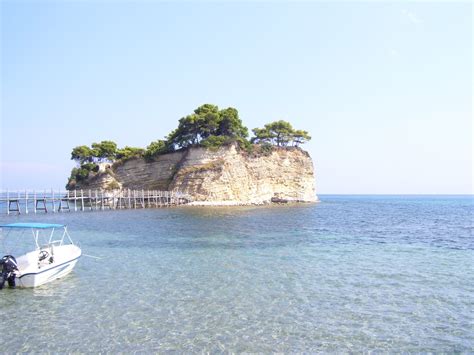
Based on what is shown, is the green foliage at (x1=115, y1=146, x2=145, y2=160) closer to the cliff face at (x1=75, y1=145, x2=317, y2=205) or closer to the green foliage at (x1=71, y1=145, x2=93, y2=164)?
the cliff face at (x1=75, y1=145, x2=317, y2=205)

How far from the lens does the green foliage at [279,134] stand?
8606 cm

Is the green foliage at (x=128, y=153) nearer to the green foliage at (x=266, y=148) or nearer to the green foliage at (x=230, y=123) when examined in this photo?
the green foliage at (x=230, y=123)

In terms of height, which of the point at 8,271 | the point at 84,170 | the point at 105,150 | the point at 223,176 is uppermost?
the point at 105,150

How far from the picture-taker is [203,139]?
73.9 meters

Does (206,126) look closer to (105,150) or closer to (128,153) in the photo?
(128,153)

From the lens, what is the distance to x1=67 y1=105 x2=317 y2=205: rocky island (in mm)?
70625

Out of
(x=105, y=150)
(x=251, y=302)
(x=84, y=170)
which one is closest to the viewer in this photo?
(x=251, y=302)

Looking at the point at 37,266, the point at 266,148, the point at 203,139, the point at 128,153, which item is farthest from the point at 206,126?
the point at 37,266

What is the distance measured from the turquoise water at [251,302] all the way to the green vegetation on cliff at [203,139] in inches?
2097

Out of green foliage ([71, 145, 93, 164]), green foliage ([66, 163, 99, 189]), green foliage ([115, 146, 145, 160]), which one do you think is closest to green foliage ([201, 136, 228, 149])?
green foliage ([115, 146, 145, 160])

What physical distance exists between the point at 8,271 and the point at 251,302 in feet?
29.5

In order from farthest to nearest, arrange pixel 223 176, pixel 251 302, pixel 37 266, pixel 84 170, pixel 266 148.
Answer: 1. pixel 84 170
2. pixel 266 148
3. pixel 223 176
4. pixel 37 266
5. pixel 251 302

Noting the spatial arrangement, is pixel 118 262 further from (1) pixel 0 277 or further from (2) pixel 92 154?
(2) pixel 92 154

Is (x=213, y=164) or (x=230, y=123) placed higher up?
(x=230, y=123)
